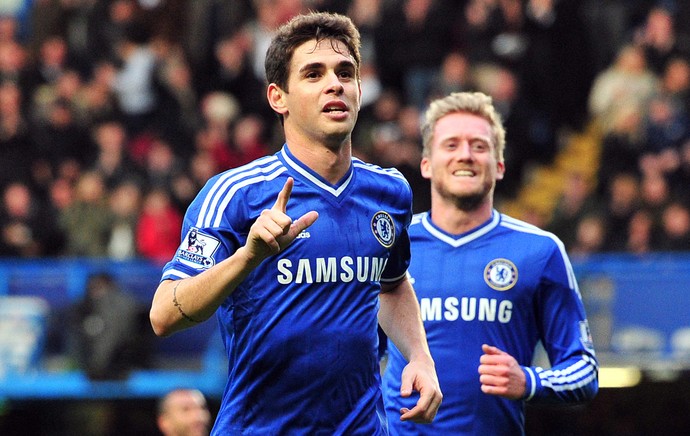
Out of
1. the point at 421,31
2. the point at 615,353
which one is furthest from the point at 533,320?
the point at 421,31

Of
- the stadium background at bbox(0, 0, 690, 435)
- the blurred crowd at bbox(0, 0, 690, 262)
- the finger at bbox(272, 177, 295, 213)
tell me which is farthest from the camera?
the blurred crowd at bbox(0, 0, 690, 262)

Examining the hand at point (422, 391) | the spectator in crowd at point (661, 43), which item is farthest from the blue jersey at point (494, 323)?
the spectator in crowd at point (661, 43)

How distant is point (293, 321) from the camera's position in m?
4.70

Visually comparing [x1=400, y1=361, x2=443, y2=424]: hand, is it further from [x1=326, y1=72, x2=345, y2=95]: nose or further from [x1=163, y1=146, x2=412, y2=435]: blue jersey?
[x1=326, y1=72, x2=345, y2=95]: nose

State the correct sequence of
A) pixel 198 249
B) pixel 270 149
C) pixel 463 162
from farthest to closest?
pixel 270 149, pixel 463 162, pixel 198 249

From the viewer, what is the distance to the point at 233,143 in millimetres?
14922

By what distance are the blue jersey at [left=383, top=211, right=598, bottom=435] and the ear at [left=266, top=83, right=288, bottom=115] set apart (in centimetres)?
172

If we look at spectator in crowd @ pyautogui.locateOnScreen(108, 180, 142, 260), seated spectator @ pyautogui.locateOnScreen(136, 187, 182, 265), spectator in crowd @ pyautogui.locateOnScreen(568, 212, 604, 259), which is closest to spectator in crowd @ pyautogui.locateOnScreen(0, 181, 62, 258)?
spectator in crowd @ pyautogui.locateOnScreen(108, 180, 142, 260)

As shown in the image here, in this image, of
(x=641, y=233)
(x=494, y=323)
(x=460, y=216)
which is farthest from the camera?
(x=641, y=233)

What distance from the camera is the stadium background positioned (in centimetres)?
1268


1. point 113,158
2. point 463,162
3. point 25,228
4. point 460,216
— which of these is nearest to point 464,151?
point 463,162

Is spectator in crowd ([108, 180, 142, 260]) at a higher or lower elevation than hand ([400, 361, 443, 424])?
higher

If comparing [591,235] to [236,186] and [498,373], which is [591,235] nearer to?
[498,373]

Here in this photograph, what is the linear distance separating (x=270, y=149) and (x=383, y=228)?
9.91 meters
